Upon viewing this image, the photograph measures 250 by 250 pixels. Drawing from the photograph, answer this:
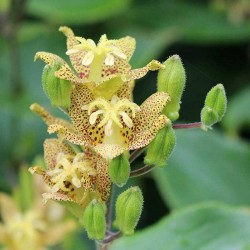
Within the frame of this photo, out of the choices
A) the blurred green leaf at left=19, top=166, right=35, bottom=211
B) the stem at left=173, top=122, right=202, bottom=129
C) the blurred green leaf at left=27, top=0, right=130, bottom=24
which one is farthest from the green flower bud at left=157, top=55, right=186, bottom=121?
the blurred green leaf at left=27, top=0, right=130, bottom=24

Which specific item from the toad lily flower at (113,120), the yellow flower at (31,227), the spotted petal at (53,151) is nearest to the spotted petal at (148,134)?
the toad lily flower at (113,120)

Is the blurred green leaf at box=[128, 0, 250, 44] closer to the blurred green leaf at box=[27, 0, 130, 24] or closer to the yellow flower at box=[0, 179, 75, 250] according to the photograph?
the blurred green leaf at box=[27, 0, 130, 24]

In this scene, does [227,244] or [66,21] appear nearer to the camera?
[227,244]

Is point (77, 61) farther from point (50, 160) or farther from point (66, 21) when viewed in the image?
point (66, 21)

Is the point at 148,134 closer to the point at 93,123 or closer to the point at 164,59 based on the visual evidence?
the point at 93,123

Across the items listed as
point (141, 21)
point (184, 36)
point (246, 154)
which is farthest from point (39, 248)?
point (141, 21)

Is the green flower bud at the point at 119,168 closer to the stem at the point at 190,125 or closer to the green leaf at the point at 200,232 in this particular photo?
the stem at the point at 190,125

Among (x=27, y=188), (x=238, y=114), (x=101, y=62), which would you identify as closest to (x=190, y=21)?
(x=238, y=114)
